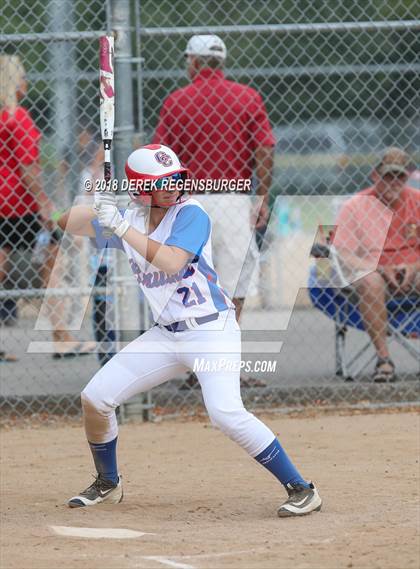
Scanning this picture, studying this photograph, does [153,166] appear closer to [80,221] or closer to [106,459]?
[80,221]

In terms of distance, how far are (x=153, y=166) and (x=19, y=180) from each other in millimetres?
2889

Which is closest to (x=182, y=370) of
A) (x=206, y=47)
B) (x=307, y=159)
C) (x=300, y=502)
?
(x=300, y=502)

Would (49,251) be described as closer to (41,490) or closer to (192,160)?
(192,160)

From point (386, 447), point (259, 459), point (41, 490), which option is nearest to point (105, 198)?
point (259, 459)

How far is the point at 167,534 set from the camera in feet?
13.8

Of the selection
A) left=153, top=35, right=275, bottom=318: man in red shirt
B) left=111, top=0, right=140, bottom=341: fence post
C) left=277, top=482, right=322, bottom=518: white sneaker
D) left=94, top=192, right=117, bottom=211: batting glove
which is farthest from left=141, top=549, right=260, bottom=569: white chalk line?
left=153, top=35, right=275, bottom=318: man in red shirt

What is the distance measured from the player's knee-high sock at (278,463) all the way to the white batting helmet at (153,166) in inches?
45.3

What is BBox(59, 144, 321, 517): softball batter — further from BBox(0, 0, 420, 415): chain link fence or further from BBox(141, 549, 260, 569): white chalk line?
BBox(0, 0, 420, 415): chain link fence

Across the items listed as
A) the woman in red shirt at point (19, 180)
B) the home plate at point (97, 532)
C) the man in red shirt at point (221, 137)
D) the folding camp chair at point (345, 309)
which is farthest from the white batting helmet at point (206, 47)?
the home plate at point (97, 532)

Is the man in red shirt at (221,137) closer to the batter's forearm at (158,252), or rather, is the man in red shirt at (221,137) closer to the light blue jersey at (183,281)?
the light blue jersey at (183,281)

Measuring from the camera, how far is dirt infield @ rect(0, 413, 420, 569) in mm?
3844

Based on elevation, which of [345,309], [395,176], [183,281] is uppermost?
[183,281]

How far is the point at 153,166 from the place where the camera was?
4.45 m

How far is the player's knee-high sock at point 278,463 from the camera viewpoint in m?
4.45
